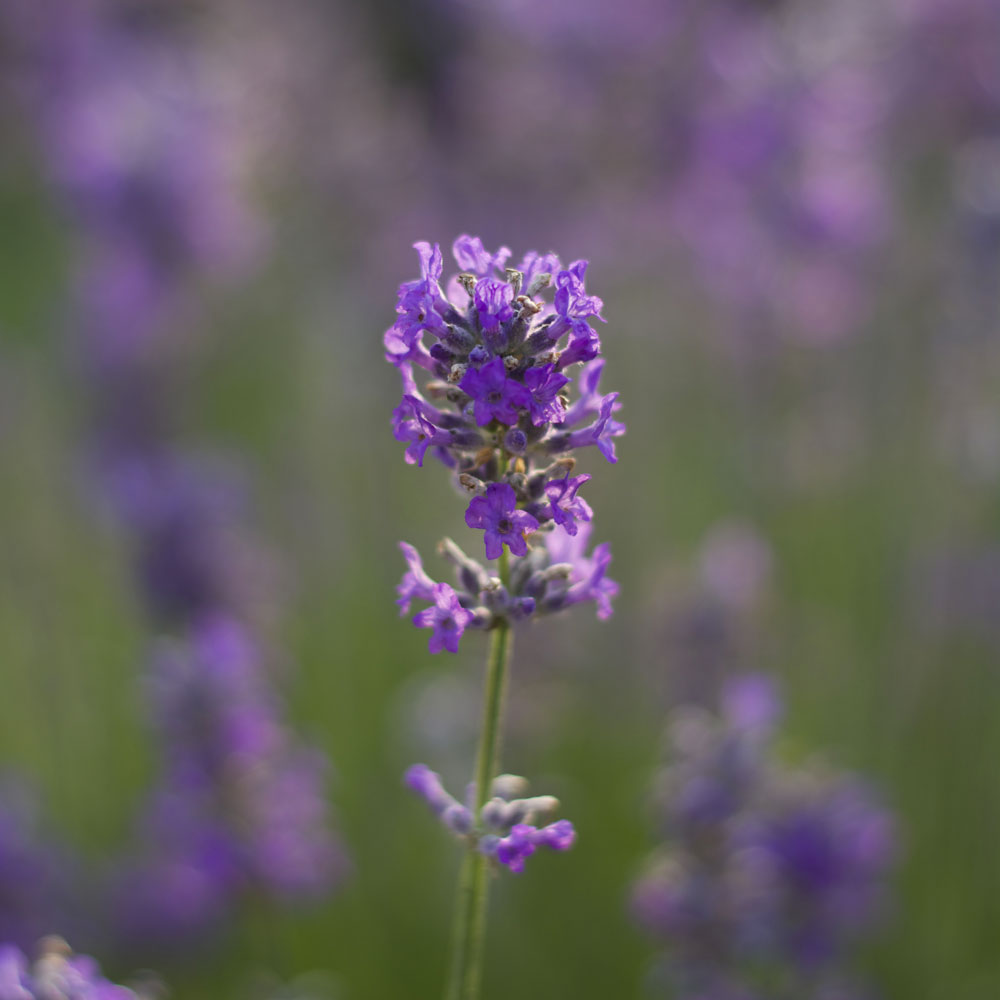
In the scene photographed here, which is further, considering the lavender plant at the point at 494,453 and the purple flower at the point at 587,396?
the purple flower at the point at 587,396

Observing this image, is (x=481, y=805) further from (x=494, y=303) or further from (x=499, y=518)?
(x=494, y=303)

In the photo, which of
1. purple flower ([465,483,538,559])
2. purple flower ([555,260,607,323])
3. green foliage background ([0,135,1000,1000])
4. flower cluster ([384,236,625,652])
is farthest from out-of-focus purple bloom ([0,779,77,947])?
purple flower ([555,260,607,323])

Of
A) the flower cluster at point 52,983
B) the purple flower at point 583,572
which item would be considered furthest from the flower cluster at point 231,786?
the purple flower at point 583,572

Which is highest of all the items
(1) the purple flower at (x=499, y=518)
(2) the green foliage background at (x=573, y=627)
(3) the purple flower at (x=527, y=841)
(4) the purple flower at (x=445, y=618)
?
(2) the green foliage background at (x=573, y=627)

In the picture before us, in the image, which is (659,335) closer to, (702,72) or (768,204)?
(702,72)

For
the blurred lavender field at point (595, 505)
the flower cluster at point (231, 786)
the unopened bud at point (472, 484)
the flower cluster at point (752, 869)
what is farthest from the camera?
the blurred lavender field at point (595, 505)

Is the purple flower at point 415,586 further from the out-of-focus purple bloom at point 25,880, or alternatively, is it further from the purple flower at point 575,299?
the out-of-focus purple bloom at point 25,880

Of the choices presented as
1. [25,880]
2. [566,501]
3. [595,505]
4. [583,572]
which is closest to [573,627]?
[595,505]

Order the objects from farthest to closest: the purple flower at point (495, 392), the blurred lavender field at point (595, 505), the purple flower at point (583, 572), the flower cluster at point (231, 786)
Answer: the blurred lavender field at point (595, 505)
the flower cluster at point (231, 786)
the purple flower at point (583, 572)
the purple flower at point (495, 392)

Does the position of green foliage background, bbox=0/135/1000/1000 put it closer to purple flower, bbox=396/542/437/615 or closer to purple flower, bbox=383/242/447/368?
purple flower, bbox=396/542/437/615
